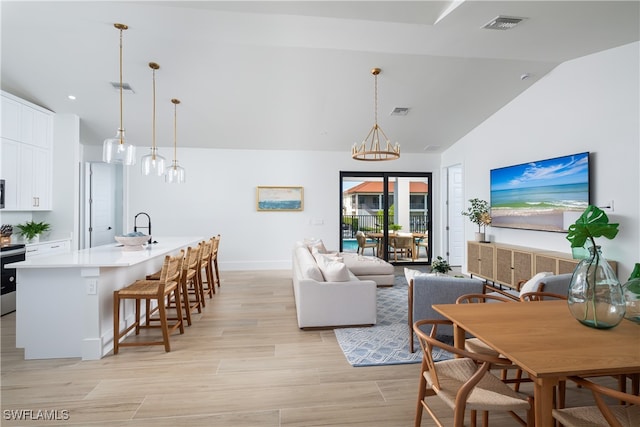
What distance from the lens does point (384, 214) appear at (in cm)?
745

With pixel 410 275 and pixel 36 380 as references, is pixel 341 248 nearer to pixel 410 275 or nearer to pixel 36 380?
pixel 410 275

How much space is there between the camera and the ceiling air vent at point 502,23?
3.14 metres

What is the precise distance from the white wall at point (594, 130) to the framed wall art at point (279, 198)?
Result: 13.3 ft

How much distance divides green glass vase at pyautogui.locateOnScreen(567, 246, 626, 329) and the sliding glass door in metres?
5.76

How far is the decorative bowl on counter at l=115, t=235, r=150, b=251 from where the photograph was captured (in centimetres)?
351

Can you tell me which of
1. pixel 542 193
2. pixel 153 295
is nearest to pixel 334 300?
pixel 153 295

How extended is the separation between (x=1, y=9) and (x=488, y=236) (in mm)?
7505

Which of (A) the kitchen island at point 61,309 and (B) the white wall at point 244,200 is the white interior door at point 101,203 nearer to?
(B) the white wall at point 244,200

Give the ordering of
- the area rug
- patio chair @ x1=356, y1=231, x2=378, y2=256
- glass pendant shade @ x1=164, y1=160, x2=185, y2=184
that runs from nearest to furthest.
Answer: the area rug → glass pendant shade @ x1=164, y1=160, x2=185, y2=184 → patio chair @ x1=356, y1=231, x2=378, y2=256

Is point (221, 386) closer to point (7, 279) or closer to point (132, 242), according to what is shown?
point (132, 242)

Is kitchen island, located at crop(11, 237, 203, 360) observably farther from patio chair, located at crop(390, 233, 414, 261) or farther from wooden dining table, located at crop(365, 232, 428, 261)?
patio chair, located at crop(390, 233, 414, 261)

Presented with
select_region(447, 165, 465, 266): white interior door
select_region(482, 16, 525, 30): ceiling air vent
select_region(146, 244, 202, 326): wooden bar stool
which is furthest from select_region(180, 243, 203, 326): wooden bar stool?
select_region(447, 165, 465, 266): white interior door

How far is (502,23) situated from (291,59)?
2.45m

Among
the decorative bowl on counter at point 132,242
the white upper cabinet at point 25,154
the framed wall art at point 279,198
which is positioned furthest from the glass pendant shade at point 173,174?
the framed wall art at point 279,198
